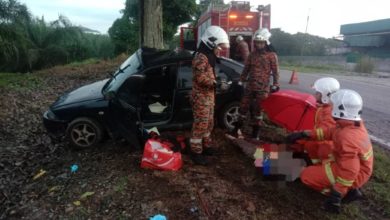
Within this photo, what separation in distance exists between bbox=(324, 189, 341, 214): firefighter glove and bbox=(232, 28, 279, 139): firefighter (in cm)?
209

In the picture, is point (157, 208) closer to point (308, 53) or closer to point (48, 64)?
point (48, 64)

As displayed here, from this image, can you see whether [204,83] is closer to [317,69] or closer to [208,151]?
[208,151]

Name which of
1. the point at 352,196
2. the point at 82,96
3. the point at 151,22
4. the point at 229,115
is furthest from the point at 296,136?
the point at 151,22

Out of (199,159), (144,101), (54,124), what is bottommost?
(199,159)

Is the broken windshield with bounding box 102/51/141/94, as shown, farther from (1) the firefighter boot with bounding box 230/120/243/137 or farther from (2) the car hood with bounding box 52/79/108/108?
(1) the firefighter boot with bounding box 230/120/243/137

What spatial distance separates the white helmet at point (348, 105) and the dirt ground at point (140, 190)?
1006 mm

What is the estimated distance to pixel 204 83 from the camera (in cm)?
413

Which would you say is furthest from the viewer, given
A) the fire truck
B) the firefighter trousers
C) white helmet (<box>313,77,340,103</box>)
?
the fire truck

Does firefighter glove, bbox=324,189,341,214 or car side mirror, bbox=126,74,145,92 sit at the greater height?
car side mirror, bbox=126,74,145,92

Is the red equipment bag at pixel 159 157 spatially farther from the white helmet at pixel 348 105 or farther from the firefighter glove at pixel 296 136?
the white helmet at pixel 348 105

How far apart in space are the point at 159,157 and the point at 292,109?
6.70 feet

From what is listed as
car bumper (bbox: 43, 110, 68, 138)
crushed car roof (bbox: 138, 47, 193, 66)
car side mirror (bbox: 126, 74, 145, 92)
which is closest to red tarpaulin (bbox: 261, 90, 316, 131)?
crushed car roof (bbox: 138, 47, 193, 66)

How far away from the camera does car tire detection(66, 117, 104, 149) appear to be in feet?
16.4

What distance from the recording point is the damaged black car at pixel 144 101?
4961 millimetres
